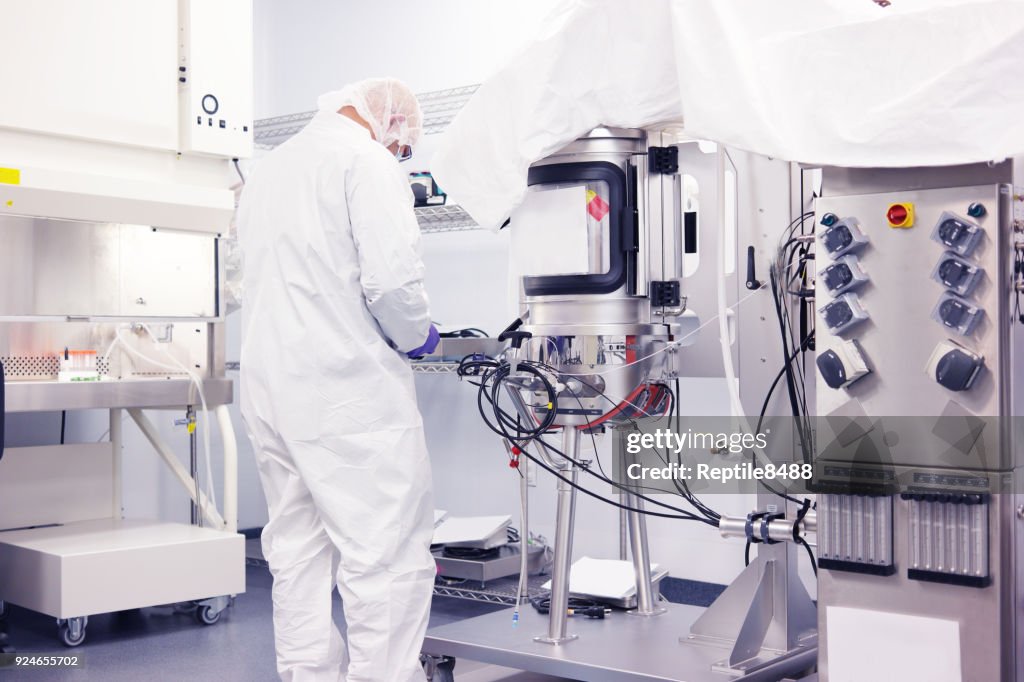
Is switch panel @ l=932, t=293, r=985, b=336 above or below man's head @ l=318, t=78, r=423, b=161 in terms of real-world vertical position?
below

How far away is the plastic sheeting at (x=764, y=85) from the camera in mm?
1568

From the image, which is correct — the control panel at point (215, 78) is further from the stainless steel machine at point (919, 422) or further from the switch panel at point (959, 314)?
the switch panel at point (959, 314)

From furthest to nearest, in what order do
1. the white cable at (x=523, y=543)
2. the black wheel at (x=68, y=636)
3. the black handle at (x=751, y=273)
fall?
the black wheel at (x=68, y=636) < the white cable at (x=523, y=543) < the black handle at (x=751, y=273)

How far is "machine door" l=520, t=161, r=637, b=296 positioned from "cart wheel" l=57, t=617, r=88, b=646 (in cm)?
180

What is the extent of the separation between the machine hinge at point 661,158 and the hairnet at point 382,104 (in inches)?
24.7

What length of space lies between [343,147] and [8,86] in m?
1.23

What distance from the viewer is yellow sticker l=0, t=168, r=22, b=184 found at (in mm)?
2857

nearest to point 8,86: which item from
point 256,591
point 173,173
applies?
point 173,173

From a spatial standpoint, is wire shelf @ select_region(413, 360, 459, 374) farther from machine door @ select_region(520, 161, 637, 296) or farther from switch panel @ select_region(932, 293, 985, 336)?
switch panel @ select_region(932, 293, 985, 336)

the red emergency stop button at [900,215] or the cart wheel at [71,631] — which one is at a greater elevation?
the red emergency stop button at [900,215]

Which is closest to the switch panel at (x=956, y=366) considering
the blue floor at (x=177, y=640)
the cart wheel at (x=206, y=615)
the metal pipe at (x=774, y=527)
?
the metal pipe at (x=774, y=527)

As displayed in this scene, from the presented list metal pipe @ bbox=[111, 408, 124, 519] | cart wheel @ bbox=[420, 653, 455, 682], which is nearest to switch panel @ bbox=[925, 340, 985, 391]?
cart wheel @ bbox=[420, 653, 455, 682]

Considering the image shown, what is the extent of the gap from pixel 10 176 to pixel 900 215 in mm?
2376

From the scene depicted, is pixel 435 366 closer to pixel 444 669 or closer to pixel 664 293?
pixel 444 669
